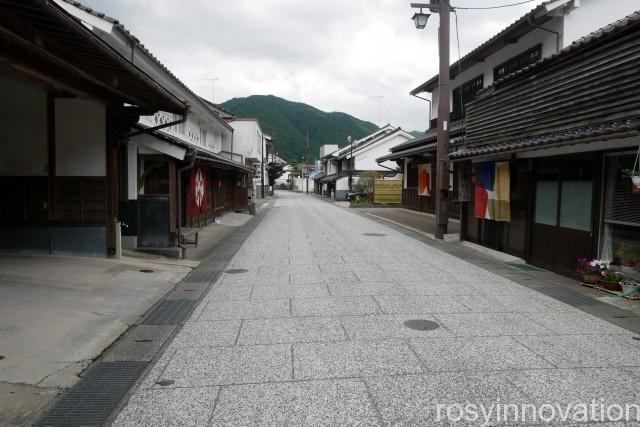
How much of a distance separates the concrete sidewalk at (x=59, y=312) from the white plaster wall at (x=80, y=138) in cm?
208

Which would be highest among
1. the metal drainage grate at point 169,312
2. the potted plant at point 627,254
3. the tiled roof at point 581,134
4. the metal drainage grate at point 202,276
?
the tiled roof at point 581,134

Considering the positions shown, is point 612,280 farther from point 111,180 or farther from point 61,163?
point 61,163

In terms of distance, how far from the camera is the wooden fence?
41.3 meters

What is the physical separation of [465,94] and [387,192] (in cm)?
1754

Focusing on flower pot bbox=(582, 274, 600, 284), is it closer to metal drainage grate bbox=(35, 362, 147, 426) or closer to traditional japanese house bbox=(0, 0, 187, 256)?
metal drainage grate bbox=(35, 362, 147, 426)

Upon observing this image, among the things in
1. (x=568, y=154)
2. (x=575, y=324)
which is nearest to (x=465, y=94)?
(x=568, y=154)

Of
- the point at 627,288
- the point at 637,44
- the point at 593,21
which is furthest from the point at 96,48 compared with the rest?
the point at 593,21

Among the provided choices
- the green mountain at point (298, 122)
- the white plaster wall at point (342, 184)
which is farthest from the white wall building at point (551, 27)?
the green mountain at point (298, 122)

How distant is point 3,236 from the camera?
34.1ft

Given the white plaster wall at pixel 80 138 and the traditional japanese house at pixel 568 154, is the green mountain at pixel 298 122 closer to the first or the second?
the traditional japanese house at pixel 568 154

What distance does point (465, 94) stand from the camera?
2452cm

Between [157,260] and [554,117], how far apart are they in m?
9.97

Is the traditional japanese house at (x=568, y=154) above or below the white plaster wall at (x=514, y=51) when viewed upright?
below

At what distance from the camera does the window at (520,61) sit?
1773 cm
